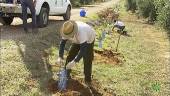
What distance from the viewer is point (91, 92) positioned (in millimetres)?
8906

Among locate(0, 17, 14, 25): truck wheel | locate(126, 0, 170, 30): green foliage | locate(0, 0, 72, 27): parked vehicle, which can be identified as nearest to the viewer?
locate(0, 0, 72, 27): parked vehicle

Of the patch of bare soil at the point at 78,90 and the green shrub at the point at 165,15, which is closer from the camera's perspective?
the patch of bare soil at the point at 78,90

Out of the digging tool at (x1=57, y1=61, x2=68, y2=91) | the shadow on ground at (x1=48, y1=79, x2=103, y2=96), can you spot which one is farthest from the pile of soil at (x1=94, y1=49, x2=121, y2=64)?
the digging tool at (x1=57, y1=61, x2=68, y2=91)

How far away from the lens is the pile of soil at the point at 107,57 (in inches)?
486

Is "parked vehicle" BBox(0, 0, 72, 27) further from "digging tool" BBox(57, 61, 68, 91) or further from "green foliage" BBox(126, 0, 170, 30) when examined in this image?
"digging tool" BBox(57, 61, 68, 91)

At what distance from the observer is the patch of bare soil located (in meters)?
8.45

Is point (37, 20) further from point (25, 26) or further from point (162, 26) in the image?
point (162, 26)

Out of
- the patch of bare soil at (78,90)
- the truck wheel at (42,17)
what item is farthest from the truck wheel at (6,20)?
the patch of bare soil at (78,90)

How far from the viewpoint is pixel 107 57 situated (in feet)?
42.8

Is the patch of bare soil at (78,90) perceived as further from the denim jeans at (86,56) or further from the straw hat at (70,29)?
the straw hat at (70,29)

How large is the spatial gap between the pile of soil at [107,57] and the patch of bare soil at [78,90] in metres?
2.83

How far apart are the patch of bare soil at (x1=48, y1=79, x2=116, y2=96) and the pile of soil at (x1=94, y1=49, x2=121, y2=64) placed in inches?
112

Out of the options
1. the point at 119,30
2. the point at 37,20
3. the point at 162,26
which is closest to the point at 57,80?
the point at 37,20

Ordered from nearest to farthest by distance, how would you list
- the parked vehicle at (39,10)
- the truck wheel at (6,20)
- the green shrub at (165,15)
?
the parked vehicle at (39,10) → the truck wheel at (6,20) → the green shrub at (165,15)
